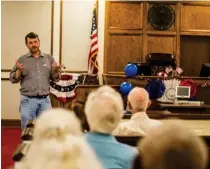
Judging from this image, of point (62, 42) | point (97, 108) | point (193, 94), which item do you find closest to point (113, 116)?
point (97, 108)

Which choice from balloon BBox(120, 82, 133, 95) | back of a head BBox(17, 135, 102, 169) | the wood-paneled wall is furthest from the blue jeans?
the wood-paneled wall

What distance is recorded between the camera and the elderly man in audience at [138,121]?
10.7 ft

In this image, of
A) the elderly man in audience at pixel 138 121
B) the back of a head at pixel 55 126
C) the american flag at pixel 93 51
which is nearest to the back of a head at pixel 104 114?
the back of a head at pixel 55 126

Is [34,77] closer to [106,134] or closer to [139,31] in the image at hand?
[106,134]

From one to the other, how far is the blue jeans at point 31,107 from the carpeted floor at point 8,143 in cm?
65

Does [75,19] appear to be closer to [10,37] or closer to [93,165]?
[10,37]

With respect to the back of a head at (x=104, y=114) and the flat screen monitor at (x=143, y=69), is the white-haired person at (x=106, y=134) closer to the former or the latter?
the back of a head at (x=104, y=114)

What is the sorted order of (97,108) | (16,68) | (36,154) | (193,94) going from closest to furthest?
(36,154)
(97,108)
(16,68)
(193,94)

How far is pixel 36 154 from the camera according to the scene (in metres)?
1.46

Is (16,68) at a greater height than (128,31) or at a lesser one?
lesser

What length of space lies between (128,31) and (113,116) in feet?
22.8

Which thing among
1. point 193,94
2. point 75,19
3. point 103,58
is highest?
point 75,19

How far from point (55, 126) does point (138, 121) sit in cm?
178

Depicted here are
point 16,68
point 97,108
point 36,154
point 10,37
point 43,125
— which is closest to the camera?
point 36,154
